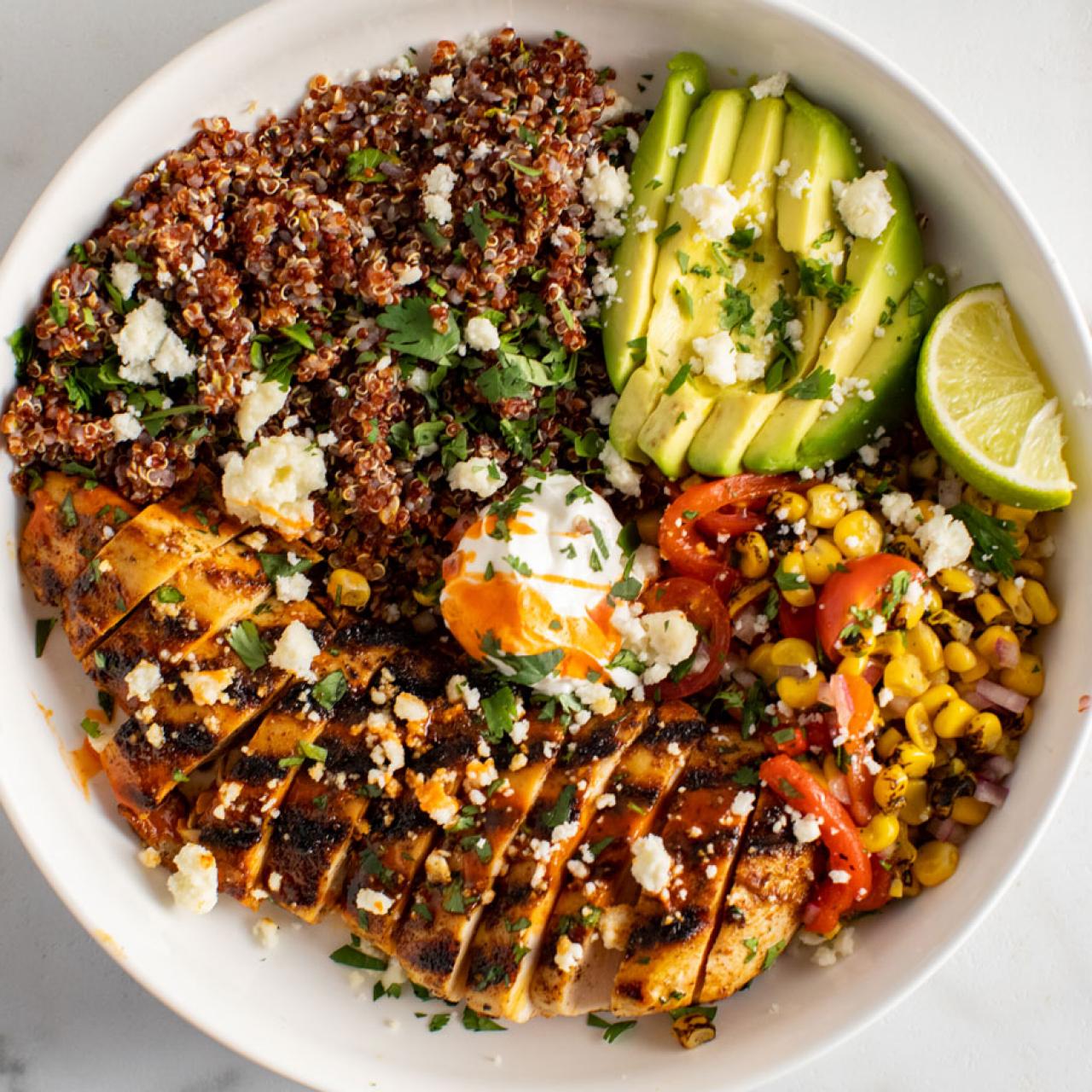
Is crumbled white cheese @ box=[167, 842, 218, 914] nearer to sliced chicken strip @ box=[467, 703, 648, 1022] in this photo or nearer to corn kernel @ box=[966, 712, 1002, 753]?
sliced chicken strip @ box=[467, 703, 648, 1022]

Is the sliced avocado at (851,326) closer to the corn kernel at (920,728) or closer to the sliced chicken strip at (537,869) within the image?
the corn kernel at (920,728)

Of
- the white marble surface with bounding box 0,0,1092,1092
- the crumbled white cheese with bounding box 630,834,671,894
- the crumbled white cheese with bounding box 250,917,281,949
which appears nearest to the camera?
the crumbled white cheese with bounding box 630,834,671,894

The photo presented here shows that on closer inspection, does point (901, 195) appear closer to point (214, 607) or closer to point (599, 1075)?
point (214, 607)

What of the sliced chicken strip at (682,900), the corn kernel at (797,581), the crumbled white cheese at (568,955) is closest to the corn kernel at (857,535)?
the corn kernel at (797,581)

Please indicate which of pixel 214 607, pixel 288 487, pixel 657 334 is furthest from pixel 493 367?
pixel 214 607

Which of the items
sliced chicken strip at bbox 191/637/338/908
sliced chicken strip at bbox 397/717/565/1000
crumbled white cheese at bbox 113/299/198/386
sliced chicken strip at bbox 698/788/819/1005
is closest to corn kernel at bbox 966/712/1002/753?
sliced chicken strip at bbox 698/788/819/1005

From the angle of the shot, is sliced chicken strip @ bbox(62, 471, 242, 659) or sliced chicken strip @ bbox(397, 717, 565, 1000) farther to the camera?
sliced chicken strip @ bbox(62, 471, 242, 659)

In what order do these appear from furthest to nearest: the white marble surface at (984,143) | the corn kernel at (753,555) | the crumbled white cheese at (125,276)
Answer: the white marble surface at (984,143) → the corn kernel at (753,555) → the crumbled white cheese at (125,276)
